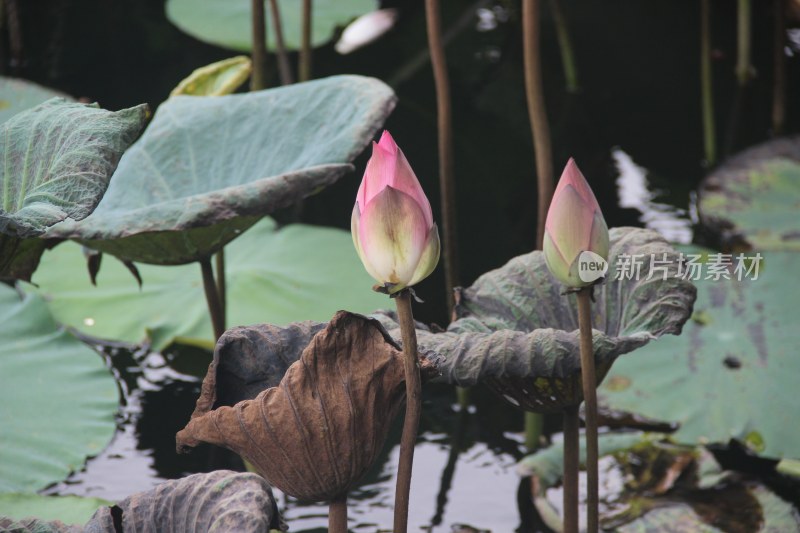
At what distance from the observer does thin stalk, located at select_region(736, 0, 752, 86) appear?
3188 mm

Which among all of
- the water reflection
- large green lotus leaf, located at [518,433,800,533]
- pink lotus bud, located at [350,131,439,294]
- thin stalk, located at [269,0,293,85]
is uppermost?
pink lotus bud, located at [350,131,439,294]

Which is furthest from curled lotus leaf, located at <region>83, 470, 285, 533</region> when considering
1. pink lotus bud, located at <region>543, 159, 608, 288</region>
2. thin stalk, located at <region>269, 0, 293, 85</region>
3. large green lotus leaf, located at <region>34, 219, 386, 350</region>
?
thin stalk, located at <region>269, 0, 293, 85</region>

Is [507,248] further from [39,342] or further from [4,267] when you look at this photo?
[4,267]

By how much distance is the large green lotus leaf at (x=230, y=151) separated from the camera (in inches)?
54.1

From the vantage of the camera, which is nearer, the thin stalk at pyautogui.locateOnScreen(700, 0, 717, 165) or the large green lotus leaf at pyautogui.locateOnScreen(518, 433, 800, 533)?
the large green lotus leaf at pyautogui.locateOnScreen(518, 433, 800, 533)

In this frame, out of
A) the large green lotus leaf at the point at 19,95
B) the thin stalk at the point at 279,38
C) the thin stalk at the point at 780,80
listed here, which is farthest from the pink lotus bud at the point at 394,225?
the thin stalk at the point at 780,80

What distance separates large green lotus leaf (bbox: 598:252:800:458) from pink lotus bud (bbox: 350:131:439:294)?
108cm

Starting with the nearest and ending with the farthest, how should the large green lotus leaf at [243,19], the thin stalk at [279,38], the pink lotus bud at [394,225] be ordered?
the pink lotus bud at [394,225]
the thin stalk at [279,38]
the large green lotus leaf at [243,19]

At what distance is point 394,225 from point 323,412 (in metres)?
0.22

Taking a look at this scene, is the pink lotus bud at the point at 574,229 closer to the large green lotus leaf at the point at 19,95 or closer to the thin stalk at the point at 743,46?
the large green lotus leaf at the point at 19,95

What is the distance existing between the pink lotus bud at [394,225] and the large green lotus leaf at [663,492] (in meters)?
0.88

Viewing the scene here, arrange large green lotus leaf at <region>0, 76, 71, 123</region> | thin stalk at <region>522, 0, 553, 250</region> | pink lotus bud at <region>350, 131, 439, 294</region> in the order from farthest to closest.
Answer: large green lotus leaf at <region>0, 76, 71, 123</region> < thin stalk at <region>522, 0, 553, 250</region> < pink lotus bud at <region>350, 131, 439, 294</region>

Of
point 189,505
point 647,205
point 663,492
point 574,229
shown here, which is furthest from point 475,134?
point 189,505

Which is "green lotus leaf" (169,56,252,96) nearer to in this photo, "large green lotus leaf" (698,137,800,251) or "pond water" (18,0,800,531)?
"pond water" (18,0,800,531)
